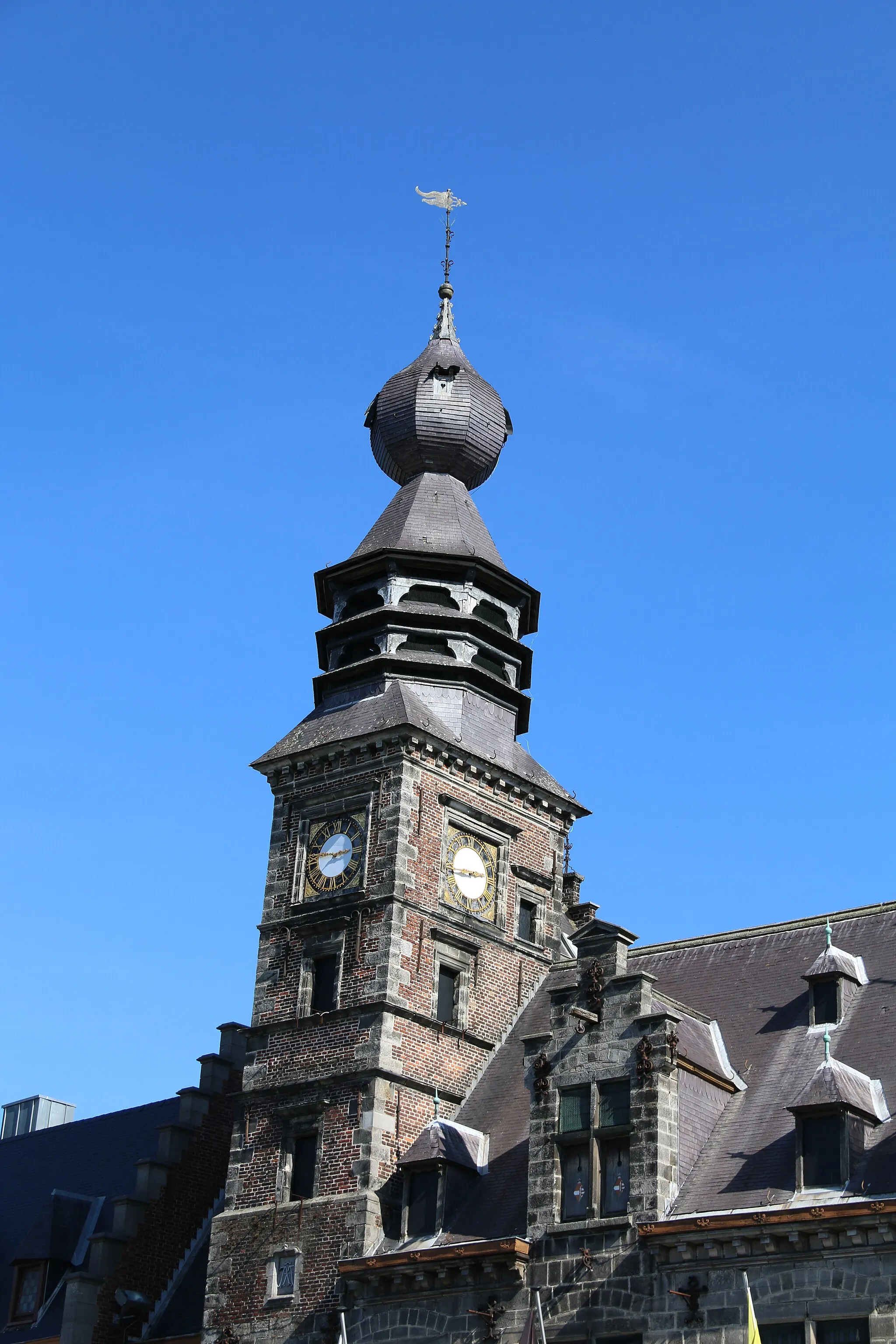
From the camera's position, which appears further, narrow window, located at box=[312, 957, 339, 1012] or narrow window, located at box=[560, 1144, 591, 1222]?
narrow window, located at box=[312, 957, 339, 1012]

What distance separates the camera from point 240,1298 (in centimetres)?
3750

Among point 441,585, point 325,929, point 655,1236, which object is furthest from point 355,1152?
point 441,585

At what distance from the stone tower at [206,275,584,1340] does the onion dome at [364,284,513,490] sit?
0.18 ft

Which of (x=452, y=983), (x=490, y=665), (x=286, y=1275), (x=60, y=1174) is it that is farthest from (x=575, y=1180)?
(x=60, y=1174)

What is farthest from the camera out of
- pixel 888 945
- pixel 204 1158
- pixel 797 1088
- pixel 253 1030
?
pixel 204 1158

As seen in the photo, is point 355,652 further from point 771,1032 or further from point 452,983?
point 771,1032

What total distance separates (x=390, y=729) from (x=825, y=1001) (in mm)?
10693

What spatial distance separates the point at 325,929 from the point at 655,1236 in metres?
11.1

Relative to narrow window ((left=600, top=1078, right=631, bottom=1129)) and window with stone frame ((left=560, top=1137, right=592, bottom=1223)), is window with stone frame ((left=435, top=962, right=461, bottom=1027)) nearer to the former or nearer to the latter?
window with stone frame ((left=560, top=1137, right=592, bottom=1223))

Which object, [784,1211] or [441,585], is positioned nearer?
[784,1211]

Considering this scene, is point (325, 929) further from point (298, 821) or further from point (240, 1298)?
point (240, 1298)

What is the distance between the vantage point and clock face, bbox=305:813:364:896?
4041 centimetres

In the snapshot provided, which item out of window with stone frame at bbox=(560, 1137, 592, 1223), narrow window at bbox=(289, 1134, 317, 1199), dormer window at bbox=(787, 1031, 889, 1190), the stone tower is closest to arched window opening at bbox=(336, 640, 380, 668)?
the stone tower

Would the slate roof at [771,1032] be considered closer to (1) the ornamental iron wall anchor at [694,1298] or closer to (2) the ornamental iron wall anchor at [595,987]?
(1) the ornamental iron wall anchor at [694,1298]
